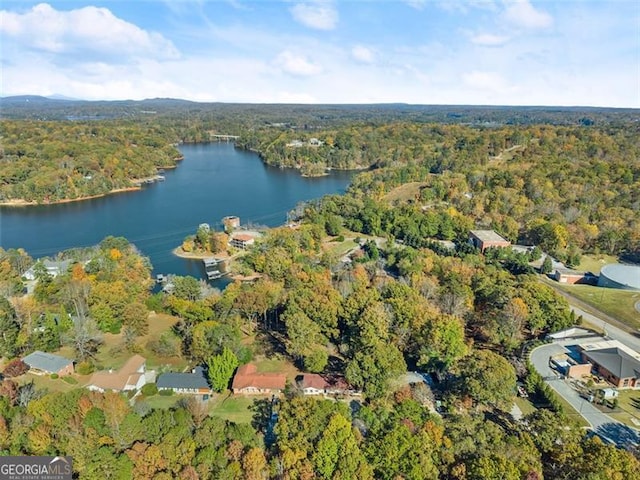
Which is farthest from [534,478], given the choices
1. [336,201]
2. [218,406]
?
[336,201]

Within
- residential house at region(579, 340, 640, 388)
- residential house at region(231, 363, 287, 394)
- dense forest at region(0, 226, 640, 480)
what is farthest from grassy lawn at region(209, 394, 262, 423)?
residential house at region(579, 340, 640, 388)

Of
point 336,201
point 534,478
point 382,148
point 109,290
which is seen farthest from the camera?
point 382,148

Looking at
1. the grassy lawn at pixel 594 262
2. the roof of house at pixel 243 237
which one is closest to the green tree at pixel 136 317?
the roof of house at pixel 243 237

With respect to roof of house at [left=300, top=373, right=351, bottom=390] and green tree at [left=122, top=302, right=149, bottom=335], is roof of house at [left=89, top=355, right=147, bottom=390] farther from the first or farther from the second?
roof of house at [left=300, top=373, right=351, bottom=390]

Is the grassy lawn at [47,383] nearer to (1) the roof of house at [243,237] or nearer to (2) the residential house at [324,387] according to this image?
(2) the residential house at [324,387]

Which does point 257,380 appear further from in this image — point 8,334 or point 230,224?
point 230,224

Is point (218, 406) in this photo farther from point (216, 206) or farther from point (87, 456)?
point (216, 206)
